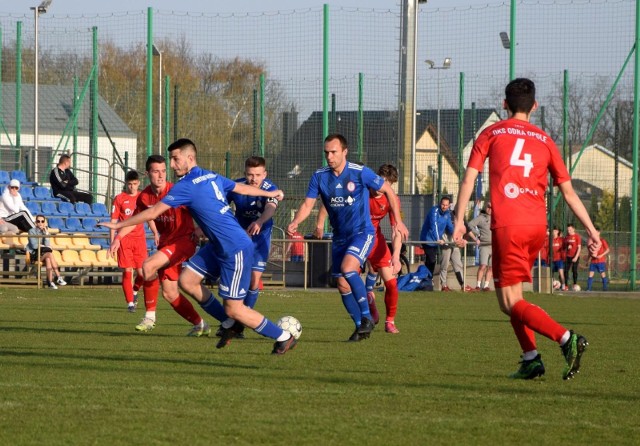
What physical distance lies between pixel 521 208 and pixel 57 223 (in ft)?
62.9

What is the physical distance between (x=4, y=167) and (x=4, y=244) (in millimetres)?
7387

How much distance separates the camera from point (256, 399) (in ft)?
22.4

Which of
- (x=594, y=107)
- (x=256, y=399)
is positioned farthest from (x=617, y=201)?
(x=256, y=399)

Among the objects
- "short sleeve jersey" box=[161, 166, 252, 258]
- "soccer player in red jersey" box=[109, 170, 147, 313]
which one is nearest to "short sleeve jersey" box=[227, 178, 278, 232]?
"short sleeve jersey" box=[161, 166, 252, 258]

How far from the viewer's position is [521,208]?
7598mm

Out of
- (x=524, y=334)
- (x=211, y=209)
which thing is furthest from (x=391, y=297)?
(x=524, y=334)

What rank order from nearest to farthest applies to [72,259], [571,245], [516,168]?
[516,168]
[72,259]
[571,245]

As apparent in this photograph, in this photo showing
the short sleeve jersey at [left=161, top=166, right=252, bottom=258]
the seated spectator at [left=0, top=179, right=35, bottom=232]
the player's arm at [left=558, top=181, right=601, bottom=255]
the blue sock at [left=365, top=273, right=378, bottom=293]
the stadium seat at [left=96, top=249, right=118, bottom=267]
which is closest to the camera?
the player's arm at [left=558, top=181, right=601, bottom=255]

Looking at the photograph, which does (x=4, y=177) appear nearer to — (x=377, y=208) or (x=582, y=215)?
(x=377, y=208)

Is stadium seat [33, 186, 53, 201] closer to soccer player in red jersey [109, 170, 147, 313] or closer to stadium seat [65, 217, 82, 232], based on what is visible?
stadium seat [65, 217, 82, 232]

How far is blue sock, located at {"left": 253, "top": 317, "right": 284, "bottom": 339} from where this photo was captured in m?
9.02

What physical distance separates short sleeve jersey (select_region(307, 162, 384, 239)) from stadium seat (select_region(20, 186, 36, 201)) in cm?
1605

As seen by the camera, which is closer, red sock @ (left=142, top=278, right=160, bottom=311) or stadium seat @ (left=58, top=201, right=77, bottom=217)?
red sock @ (left=142, top=278, right=160, bottom=311)

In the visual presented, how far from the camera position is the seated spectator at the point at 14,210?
22781mm
